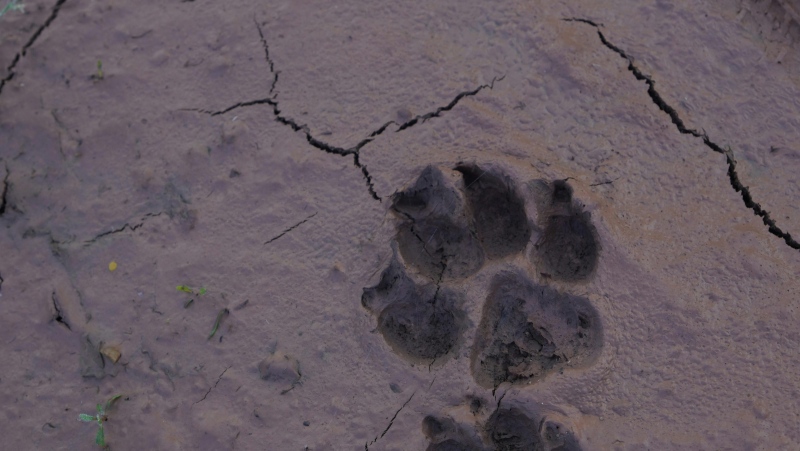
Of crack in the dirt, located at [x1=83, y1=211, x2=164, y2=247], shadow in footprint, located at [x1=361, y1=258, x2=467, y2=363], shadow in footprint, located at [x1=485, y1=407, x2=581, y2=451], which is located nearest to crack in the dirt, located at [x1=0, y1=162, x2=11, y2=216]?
crack in the dirt, located at [x1=83, y1=211, x2=164, y2=247]

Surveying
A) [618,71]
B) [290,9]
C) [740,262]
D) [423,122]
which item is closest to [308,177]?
[423,122]

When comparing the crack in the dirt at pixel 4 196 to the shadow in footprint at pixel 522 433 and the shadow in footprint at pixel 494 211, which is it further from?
the shadow in footprint at pixel 522 433

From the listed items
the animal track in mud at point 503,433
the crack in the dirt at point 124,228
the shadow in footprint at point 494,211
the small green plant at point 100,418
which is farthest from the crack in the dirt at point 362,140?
the small green plant at point 100,418

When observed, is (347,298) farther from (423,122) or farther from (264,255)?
(423,122)

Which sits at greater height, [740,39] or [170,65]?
[740,39]

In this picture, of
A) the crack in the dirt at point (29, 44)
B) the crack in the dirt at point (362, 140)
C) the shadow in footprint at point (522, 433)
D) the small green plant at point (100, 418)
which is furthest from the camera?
the crack in the dirt at point (29, 44)

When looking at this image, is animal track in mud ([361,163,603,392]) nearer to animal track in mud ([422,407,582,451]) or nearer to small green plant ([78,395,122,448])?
animal track in mud ([422,407,582,451])
